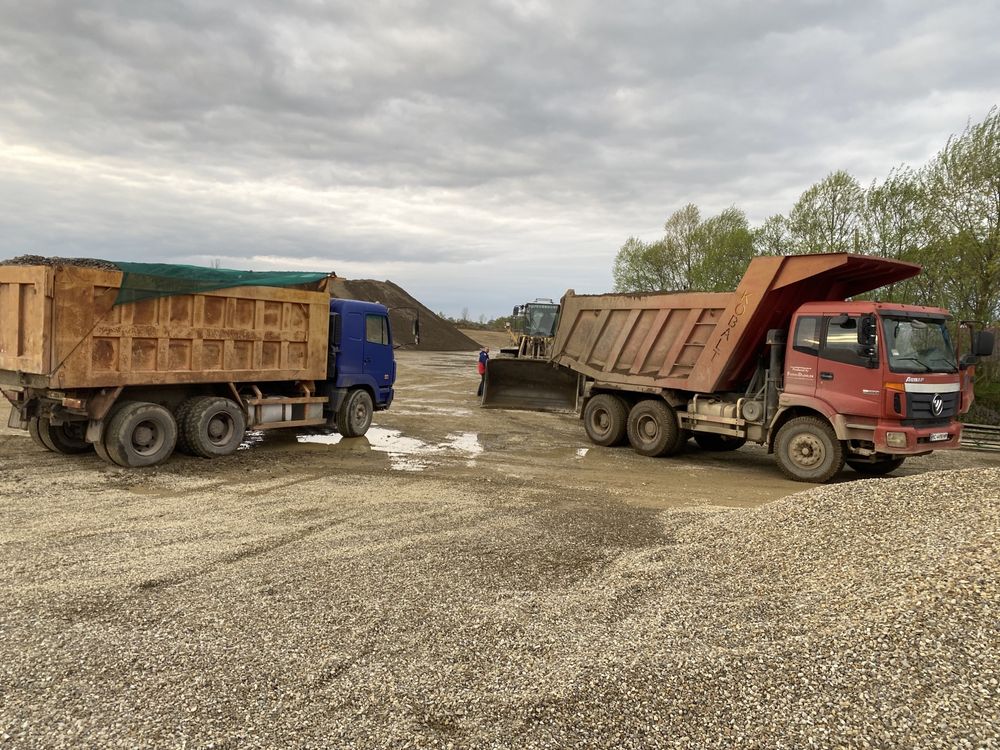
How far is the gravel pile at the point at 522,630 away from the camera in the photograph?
291 centimetres

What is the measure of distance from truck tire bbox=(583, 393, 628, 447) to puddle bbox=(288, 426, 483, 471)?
2.07 metres

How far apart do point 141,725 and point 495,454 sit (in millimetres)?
7962

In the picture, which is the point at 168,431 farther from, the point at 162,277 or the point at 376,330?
the point at 376,330

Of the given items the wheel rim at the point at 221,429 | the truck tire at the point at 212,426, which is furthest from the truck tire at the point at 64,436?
the wheel rim at the point at 221,429

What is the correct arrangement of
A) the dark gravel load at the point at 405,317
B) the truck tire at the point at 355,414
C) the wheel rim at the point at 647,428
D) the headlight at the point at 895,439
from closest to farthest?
1. the headlight at the point at 895,439
2. the wheel rim at the point at 647,428
3. the truck tire at the point at 355,414
4. the dark gravel load at the point at 405,317

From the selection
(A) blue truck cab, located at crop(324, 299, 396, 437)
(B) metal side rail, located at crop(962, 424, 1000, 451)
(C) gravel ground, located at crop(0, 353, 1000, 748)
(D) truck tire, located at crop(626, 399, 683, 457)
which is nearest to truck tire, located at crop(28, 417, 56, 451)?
(C) gravel ground, located at crop(0, 353, 1000, 748)

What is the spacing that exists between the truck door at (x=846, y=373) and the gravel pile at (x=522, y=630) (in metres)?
2.34

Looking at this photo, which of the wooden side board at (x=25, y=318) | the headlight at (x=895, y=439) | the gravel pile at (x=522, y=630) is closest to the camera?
the gravel pile at (x=522, y=630)

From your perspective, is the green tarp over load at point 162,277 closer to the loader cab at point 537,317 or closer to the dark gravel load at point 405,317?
the loader cab at point 537,317

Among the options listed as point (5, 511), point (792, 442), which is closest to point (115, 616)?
point (5, 511)

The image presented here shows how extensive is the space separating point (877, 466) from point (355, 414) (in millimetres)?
8203

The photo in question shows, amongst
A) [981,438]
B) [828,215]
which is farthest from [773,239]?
[981,438]

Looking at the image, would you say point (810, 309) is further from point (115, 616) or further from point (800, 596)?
point (115, 616)

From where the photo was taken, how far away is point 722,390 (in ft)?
33.4
